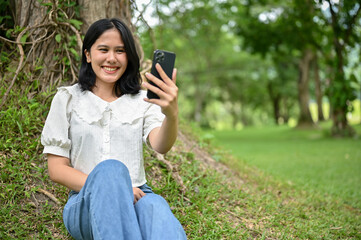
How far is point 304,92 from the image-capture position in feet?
46.4

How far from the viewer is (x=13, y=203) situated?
8.59 ft

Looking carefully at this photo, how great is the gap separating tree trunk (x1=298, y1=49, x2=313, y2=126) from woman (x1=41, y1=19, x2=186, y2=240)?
40.6 feet

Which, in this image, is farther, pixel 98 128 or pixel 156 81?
pixel 98 128

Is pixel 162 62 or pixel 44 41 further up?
pixel 44 41

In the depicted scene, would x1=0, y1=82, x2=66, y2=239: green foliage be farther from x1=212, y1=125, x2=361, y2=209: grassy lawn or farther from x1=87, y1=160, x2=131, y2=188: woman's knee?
x1=212, y1=125, x2=361, y2=209: grassy lawn

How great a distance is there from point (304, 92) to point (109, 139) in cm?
1329

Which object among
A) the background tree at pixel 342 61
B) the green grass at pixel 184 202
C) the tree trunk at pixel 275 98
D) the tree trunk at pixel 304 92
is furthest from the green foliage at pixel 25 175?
the tree trunk at pixel 275 98

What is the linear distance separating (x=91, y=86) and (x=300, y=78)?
44.0 feet

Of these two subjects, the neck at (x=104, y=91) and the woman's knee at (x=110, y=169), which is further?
the neck at (x=104, y=91)

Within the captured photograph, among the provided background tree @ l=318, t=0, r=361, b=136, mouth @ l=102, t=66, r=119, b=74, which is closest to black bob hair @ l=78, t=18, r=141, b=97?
mouth @ l=102, t=66, r=119, b=74

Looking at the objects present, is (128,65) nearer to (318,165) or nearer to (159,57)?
(159,57)

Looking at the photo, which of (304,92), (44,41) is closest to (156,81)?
(44,41)

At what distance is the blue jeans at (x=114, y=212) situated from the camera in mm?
1674

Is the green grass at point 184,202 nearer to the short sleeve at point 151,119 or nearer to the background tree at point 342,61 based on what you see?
the short sleeve at point 151,119
